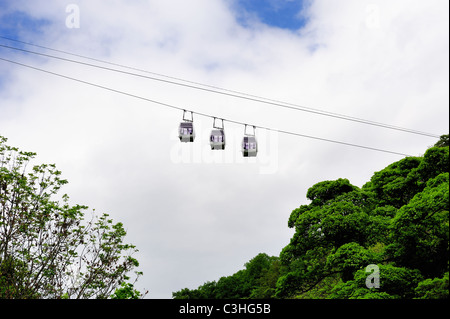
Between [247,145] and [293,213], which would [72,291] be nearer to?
[247,145]

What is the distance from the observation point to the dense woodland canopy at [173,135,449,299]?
11031mm

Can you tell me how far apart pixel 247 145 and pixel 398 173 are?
992 centimetres

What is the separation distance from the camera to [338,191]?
56.1ft

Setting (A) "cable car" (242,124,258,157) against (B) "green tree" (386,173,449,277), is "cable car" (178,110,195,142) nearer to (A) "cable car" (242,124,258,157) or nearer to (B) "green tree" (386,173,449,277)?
(A) "cable car" (242,124,258,157)

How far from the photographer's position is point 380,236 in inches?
533

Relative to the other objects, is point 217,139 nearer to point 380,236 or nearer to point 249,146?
point 249,146

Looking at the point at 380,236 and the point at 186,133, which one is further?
the point at 380,236

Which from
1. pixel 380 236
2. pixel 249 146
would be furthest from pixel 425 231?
pixel 249 146

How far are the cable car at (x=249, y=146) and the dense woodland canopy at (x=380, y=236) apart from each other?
207 inches

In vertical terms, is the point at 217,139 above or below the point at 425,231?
above

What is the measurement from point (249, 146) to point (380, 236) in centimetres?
672

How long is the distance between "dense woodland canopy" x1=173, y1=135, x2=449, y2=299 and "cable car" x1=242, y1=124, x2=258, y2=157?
5.27 metres

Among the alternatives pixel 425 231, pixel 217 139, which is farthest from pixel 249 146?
pixel 425 231

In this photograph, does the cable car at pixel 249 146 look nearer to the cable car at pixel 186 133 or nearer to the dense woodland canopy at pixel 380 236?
the cable car at pixel 186 133
